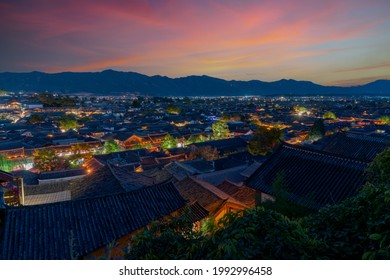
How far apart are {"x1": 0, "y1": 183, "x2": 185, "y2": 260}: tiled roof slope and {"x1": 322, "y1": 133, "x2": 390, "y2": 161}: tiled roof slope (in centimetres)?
1339

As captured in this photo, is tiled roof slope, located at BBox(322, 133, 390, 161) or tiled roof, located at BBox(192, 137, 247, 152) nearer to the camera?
tiled roof slope, located at BBox(322, 133, 390, 161)

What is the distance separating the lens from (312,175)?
34.1ft

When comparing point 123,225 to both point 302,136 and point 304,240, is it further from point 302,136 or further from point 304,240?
point 302,136

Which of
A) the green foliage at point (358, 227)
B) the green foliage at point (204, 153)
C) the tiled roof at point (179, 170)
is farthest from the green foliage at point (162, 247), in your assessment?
the green foliage at point (204, 153)

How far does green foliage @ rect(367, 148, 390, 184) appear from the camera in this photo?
6.32 metres

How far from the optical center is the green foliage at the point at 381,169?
632cm

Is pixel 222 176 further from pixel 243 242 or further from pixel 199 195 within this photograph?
pixel 243 242

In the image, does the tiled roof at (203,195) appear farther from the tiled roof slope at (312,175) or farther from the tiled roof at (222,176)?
the tiled roof at (222,176)

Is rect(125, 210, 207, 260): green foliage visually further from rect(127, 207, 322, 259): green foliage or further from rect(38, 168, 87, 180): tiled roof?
rect(38, 168, 87, 180): tiled roof

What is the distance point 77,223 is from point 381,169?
9.16 metres

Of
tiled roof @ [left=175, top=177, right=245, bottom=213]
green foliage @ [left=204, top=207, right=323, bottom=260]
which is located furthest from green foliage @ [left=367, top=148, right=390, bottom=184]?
tiled roof @ [left=175, top=177, right=245, bottom=213]

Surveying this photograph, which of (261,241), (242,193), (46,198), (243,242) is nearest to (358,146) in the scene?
(242,193)

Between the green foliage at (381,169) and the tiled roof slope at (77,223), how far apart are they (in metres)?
6.87

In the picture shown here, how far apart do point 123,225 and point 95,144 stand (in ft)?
137
